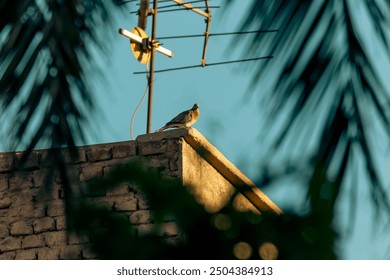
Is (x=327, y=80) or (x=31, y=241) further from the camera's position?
(x=31, y=241)

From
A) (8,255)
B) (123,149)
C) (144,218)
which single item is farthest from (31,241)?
(144,218)

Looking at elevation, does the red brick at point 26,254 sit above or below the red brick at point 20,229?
below

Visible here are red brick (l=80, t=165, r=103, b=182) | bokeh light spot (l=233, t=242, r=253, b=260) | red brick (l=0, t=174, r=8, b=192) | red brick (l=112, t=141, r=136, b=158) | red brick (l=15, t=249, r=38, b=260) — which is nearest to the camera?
bokeh light spot (l=233, t=242, r=253, b=260)

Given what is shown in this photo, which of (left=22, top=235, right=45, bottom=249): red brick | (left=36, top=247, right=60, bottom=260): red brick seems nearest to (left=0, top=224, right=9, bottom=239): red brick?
(left=22, top=235, right=45, bottom=249): red brick

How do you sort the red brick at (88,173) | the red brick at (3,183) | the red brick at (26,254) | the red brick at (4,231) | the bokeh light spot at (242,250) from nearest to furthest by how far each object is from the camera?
the bokeh light spot at (242,250) → the red brick at (88,173) → the red brick at (3,183) → the red brick at (26,254) → the red brick at (4,231)

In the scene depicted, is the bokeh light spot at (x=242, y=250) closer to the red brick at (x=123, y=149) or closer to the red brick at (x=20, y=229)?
the red brick at (x=123, y=149)

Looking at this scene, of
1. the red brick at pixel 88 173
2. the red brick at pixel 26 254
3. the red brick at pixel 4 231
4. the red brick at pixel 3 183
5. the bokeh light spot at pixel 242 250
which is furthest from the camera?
the red brick at pixel 4 231

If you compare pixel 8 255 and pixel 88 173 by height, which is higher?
pixel 8 255

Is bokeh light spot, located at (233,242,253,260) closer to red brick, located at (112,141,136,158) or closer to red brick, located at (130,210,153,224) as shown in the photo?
red brick, located at (130,210,153,224)

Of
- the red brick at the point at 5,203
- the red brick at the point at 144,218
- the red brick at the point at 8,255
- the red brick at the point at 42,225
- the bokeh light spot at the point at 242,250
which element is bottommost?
the bokeh light spot at the point at 242,250

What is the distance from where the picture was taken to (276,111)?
1043 mm

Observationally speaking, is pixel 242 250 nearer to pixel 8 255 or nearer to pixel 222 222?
pixel 222 222

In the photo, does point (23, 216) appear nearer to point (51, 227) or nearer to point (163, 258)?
point (51, 227)

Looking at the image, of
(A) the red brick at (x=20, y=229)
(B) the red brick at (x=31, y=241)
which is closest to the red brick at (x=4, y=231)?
(A) the red brick at (x=20, y=229)
